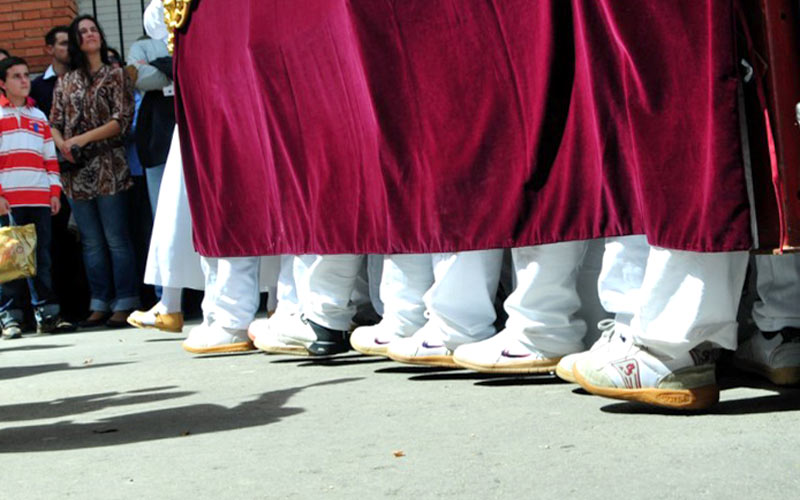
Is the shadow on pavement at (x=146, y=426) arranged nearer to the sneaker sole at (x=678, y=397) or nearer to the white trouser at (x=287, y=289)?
the sneaker sole at (x=678, y=397)

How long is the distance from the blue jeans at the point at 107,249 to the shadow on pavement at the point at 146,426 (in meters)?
5.37

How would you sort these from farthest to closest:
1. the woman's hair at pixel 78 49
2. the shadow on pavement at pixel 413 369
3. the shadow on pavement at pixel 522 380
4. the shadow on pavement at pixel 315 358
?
the woman's hair at pixel 78 49 < the shadow on pavement at pixel 315 358 < the shadow on pavement at pixel 413 369 < the shadow on pavement at pixel 522 380

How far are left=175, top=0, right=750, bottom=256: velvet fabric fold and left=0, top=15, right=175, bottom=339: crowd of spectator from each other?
317 cm

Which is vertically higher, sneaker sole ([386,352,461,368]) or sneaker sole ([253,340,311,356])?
sneaker sole ([386,352,461,368])

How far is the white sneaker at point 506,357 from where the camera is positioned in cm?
420

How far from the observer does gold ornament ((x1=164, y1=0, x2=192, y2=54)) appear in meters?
6.31

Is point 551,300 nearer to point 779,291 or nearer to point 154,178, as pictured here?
point 779,291

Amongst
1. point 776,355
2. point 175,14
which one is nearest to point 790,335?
point 776,355

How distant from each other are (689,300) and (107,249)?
23.1ft

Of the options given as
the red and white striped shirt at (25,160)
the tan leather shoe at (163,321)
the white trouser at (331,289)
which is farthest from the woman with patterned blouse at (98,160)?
the white trouser at (331,289)

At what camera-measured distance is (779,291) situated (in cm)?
388

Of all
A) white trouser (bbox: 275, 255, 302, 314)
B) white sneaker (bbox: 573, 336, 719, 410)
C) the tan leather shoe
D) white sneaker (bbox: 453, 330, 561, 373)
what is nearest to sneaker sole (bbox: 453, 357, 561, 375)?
white sneaker (bbox: 453, 330, 561, 373)

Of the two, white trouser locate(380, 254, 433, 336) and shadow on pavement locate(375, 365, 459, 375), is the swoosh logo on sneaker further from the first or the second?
white trouser locate(380, 254, 433, 336)

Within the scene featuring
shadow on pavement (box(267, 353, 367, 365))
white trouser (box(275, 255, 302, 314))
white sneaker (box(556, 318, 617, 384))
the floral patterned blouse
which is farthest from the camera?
the floral patterned blouse
